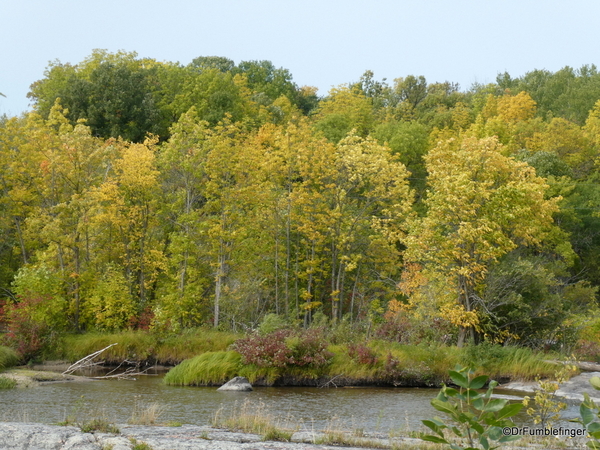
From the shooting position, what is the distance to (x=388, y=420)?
640 inches

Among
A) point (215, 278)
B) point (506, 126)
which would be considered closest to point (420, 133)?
point (506, 126)

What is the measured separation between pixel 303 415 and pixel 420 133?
37.8 m

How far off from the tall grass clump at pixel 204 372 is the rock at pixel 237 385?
113cm

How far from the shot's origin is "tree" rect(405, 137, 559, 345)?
25203 mm

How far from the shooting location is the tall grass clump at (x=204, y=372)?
925 inches

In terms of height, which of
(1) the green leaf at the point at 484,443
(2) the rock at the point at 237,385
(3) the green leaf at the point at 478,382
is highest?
(3) the green leaf at the point at 478,382

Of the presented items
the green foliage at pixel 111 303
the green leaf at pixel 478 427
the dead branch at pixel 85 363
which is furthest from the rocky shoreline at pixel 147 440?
the green foliage at pixel 111 303

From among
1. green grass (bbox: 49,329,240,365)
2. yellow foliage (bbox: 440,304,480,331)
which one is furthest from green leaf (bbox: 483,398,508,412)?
green grass (bbox: 49,329,240,365)

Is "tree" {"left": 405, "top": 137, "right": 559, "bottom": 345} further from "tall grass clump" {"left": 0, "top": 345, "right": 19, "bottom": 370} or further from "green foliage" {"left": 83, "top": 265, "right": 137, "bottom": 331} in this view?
"tall grass clump" {"left": 0, "top": 345, "right": 19, "bottom": 370}

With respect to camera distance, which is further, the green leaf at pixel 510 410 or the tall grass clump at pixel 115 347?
the tall grass clump at pixel 115 347

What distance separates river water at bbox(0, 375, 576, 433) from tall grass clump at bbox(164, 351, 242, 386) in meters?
0.61

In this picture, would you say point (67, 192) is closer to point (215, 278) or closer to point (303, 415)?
point (215, 278)

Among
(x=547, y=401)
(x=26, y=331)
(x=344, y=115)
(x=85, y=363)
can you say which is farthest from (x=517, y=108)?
(x=547, y=401)

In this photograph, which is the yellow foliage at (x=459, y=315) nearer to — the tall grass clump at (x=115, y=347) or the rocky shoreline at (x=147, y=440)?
the tall grass clump at (x=115, y=347)
